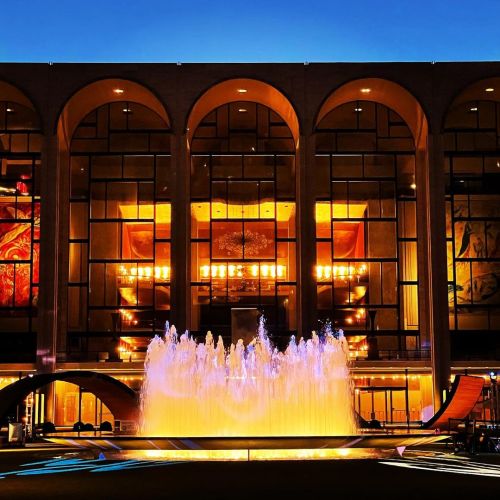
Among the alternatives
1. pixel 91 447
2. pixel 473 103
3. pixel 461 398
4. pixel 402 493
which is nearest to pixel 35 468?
pixel 91 447

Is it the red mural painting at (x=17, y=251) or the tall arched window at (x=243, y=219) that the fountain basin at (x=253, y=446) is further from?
the red mural painting at (x=17, y=251)

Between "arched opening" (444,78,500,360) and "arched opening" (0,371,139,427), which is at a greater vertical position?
"arched opening" (444,78,500,360)

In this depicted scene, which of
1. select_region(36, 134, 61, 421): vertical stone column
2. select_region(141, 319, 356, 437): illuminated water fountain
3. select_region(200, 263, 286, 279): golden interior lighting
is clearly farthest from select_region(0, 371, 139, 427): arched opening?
select_region(200, 263, 286, 279): golden interior lighting

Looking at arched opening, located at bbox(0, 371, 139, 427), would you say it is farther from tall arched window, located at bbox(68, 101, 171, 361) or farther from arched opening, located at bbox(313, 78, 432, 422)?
arched opening, located at bbox(313, 78, 432, 422)

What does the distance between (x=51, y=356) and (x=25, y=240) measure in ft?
21.3

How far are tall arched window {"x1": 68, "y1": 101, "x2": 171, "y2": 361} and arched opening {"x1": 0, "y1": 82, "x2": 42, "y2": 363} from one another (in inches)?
66.9

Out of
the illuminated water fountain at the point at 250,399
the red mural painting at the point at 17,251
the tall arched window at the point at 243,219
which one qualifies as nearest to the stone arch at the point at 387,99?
the tall arched window at the point at 243,219

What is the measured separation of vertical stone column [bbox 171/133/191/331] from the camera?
3753 centimetres

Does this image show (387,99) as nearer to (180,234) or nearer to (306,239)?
(306,239)

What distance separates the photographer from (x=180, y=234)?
125 feet

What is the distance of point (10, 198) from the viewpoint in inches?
1614

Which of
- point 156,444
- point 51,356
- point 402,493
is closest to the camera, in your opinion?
point 402,493

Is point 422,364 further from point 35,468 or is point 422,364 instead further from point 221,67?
point 35,468

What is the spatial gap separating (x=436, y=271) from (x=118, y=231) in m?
14.5
